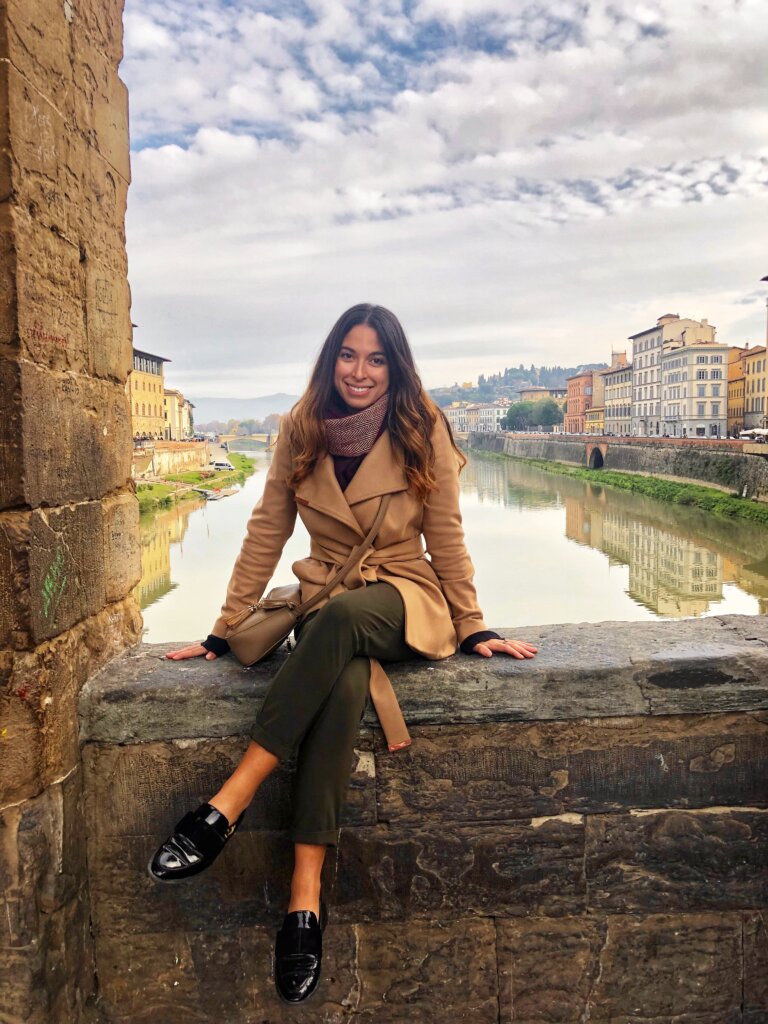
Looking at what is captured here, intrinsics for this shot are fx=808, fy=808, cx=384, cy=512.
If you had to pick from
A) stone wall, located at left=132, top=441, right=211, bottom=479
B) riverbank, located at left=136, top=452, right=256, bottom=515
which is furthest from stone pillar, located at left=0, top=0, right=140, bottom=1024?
stone wall, located at left=132, top=441, right=211, bottom=479

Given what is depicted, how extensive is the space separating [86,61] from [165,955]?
216 cm

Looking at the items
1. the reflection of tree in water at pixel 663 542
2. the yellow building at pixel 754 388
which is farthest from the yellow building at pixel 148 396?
the yellow building at pixel 754 388

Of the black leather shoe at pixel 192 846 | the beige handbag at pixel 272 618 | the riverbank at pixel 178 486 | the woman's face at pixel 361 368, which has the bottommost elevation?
the riverbank at pixel 178 486

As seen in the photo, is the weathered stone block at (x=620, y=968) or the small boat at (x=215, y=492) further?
the small boat at (x=215, y=492)

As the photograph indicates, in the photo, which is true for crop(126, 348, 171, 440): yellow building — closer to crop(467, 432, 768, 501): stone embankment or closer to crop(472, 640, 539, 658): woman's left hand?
crop(467, 432, 768, 501): stone embankment

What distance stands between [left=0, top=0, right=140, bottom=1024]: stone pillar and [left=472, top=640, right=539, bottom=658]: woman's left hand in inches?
38.2

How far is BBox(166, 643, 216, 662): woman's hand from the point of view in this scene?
209 centimetres

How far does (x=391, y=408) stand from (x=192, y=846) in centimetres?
116

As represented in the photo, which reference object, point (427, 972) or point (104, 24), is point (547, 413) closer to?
point (104, 24)

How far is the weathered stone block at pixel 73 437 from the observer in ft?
5.60

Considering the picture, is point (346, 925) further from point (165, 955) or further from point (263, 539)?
point (263, 539)

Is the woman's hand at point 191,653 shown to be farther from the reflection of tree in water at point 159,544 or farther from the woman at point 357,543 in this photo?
the reflection of tree in water at point 159,544

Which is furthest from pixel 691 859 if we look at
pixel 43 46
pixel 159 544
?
pixel 159 544

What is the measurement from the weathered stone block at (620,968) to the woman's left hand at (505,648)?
0.63 meters
